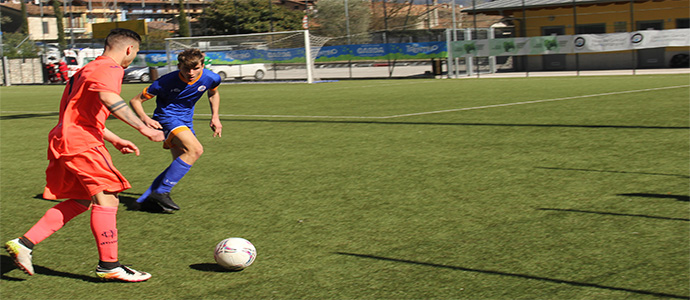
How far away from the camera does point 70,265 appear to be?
15.6ft

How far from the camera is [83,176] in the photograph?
4.18 m

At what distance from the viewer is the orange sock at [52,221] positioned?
169 inches

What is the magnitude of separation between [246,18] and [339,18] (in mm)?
10998

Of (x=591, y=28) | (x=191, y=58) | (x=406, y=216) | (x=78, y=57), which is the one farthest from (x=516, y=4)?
(x=406, y=216)

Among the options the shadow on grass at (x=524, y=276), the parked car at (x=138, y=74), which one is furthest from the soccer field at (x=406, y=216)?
the parked car at (x=138, y=74)

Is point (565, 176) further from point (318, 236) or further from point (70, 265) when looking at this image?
point (70, 265)

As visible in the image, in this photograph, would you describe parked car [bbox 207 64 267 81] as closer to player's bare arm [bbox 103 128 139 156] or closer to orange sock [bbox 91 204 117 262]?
player's bare arm [bbox 103 128 139 156]

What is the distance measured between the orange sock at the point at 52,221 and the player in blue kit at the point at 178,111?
1.72m

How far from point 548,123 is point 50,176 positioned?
892cm

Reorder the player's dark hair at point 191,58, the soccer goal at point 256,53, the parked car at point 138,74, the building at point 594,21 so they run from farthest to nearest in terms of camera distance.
Answer: the parked car at point 138,74 < the soccer goal at point 256,53 < the building at point 594,21 < the player's dark hair at point 191,58

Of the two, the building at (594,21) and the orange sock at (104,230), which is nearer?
the orange sock at (104,230)

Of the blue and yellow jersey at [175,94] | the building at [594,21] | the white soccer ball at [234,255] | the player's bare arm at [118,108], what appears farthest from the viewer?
the building at [594,21]

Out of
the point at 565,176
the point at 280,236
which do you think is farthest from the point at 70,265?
the point at 565,176

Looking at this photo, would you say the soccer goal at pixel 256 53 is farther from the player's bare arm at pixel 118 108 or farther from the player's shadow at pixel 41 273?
the player's bare arm at pixel 118 108
